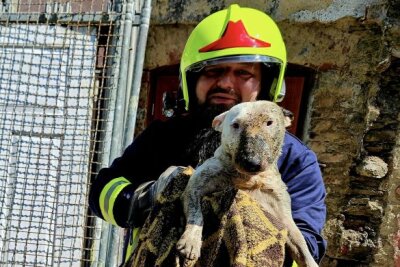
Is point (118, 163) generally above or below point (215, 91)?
below

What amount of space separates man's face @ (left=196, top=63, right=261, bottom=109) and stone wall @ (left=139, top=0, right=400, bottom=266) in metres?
2.27

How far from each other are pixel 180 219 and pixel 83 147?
2.74 meters

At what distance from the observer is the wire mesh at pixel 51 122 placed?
4418 mm

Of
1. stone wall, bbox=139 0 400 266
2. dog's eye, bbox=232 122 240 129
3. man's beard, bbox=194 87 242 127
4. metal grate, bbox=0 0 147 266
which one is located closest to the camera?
dog's eye, bbox=232 122 240 129

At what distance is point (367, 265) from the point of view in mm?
4262

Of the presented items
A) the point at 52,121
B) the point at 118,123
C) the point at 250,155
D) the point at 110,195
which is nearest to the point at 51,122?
the point at 52,121

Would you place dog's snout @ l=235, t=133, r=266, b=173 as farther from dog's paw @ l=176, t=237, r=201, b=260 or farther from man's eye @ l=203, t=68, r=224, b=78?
man's eye @ l=203, t=68, r=224, b=78

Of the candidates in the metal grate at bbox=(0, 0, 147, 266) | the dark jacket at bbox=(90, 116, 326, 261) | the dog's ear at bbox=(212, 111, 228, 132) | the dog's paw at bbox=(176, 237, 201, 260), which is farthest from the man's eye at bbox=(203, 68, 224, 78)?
the metal grate at bbox=(0, 0, 147, 266)

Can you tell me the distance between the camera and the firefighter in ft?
6.78

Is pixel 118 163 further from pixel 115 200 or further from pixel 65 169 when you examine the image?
pixel 65 169

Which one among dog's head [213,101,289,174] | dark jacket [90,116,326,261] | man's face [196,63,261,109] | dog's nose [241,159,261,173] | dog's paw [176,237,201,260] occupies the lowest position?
dog's paw [176,237,201,260]

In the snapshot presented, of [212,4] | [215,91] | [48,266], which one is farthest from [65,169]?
[215,91]

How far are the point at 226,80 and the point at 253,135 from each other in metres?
0.59

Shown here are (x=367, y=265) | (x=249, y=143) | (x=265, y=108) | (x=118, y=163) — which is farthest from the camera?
(x=367, y=265)
